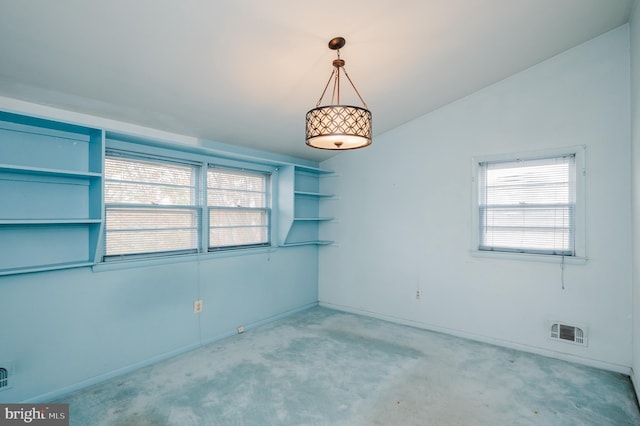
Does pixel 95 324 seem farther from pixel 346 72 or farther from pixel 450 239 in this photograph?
pixel 450 239

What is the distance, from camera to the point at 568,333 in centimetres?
320

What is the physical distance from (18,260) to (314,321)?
3.03 m

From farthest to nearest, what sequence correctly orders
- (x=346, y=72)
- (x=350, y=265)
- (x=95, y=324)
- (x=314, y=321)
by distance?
(x=350, y=265), (x=314, y=321), (x=346, y=72), (x=95, y=324)

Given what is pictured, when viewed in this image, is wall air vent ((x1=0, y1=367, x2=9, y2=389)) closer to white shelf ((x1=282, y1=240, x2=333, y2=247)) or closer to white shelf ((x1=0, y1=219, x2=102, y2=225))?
white shelf ((x1=0, y1=219, x2=102, y2=225))

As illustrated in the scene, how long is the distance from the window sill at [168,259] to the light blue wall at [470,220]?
56.5 inches

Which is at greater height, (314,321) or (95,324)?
(95,324)

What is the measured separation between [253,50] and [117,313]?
2.42m

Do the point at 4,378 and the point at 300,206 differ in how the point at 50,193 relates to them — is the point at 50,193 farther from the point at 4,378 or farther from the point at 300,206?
the point at 300,206

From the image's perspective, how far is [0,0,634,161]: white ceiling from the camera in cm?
199

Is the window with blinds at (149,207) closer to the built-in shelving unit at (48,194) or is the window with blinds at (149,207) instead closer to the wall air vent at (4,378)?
the built-in shelving unit at (48,194)

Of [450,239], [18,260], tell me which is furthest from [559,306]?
[18,260]

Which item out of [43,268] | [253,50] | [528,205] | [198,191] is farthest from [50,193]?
[528,205]

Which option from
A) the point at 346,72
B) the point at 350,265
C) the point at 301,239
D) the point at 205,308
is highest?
the point at 346,72

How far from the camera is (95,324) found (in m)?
2.75
